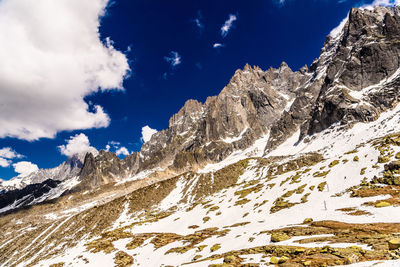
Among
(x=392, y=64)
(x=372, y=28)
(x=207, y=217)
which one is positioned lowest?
(x=207, y=217)

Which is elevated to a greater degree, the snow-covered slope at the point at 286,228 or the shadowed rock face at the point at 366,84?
the shadowed rock face at the point at 366,84

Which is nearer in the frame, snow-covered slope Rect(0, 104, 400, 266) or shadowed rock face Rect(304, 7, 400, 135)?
snow-covered slope Rect(0, 104, 400, 266)

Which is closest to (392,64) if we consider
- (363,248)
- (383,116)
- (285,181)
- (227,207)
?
(383,116)

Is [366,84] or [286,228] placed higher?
[366,84]

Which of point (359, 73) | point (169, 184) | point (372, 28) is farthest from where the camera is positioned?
point (372, 28)

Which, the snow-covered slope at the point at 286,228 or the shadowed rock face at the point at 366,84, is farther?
the shadowed rock face at the point at 366,84

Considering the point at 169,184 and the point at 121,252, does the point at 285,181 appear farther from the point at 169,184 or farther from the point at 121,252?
the point at 169,184

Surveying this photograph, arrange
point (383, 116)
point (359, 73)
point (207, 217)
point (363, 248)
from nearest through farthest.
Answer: point (363, 248) < point (207, 217) < point (383, 116) < point (359, 73)

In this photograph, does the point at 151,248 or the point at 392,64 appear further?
the point at 392,64

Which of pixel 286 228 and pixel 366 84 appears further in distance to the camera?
pixel 366 84

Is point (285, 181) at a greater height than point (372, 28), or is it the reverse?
point (372, 28)

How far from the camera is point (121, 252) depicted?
30.9 metres

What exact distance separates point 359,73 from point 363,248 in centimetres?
20635

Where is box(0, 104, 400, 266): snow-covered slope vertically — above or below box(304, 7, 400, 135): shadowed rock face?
below
